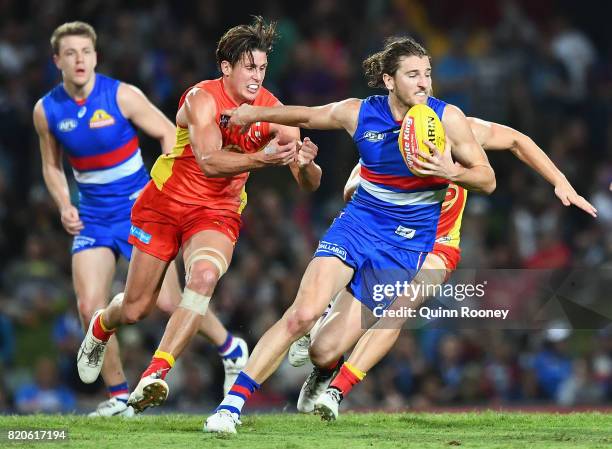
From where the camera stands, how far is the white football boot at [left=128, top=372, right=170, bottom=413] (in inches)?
285

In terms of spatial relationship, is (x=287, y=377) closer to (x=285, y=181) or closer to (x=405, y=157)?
(x=285, y=181)

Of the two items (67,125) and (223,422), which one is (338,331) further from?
(67,125)

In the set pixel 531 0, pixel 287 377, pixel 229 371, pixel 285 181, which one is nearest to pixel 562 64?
pixel 531 0

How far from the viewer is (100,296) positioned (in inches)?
363

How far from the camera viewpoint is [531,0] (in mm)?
16531

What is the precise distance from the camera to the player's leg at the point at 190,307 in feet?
24.1

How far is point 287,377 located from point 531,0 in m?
6.93

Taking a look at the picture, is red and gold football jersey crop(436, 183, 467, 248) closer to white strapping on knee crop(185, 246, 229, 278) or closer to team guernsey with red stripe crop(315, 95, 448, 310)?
team guernsey with red stripe crop(315, 95, 448, 310)

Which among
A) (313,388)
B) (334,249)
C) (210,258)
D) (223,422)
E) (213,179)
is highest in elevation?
(213,179)

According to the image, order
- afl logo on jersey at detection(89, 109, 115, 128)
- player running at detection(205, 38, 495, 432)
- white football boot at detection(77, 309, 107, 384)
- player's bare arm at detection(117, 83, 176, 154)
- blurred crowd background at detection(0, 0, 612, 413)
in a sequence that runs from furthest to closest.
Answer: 1. blurred crowd background at detection(0, 0, 612, 413)
2. afl logo on jersey at detection(89, 109, 115, 128)
3. player's bare arm at detection(117, 83, 176, 154)
4. white football boot at detection(77, 309, 107, 384)
5. player running at detection(205, 38, 495, 432)

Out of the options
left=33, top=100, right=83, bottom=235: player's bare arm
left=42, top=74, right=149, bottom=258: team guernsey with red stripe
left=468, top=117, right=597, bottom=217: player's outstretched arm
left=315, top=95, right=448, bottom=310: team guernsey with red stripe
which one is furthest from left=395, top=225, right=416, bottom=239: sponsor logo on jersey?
left=33, top=100, right=83, bottom=235: player's bare arm

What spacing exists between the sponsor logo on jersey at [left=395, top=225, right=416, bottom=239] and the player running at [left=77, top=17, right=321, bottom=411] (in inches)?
25.9

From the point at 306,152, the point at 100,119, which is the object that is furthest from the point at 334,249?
the point at 100,119

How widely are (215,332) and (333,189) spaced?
530 cm
